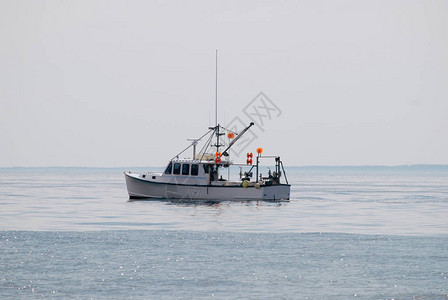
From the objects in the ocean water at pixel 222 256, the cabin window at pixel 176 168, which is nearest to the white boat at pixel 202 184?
the cabin window at pixel 176 168

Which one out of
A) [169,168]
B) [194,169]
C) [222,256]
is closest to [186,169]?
Answer: [194,169]

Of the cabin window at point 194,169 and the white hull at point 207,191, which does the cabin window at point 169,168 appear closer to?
the white hull at point 207,191

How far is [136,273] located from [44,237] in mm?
12334

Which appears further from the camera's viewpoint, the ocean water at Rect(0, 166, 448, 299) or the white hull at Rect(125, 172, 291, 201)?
the white hull at Rect(125, 172, 291, 201)

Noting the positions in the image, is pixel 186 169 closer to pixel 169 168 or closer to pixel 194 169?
pixel 194 169

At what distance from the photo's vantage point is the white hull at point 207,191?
199 ft

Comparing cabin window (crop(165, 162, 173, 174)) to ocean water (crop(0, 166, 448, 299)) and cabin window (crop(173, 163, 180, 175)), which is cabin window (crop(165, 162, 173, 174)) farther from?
ocean water (crop(0, 166, 448, 299))

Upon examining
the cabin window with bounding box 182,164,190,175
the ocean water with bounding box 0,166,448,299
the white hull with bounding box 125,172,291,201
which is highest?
the cabin window with bounding box 182,164,190,175

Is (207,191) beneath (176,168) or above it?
beneath

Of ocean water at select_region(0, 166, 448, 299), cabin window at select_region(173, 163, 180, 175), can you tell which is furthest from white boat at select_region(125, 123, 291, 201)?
ocean water at select_region(0, 166, 448, 299)

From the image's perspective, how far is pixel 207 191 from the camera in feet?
198

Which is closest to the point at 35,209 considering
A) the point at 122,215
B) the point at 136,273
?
the point at 122,215

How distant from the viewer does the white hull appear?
2384 inches

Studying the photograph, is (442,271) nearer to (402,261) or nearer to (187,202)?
(402,261)
